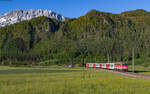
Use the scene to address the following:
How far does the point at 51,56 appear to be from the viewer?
609 ft

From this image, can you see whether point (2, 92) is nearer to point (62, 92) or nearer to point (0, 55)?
point (62, 92)

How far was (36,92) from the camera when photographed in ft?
74.2

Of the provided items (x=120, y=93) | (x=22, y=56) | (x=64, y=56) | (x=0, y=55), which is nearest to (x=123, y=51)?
(x=64, y=56)

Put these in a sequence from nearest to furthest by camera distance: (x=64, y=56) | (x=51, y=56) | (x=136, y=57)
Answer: (x=136, y=57)
(x=64, y=56)
(x=51, y=56)

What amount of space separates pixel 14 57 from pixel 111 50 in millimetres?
86296

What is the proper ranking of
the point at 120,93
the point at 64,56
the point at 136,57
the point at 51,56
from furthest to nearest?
1. the point at 51,56
2. the point at 64,56
3. the point at 136,57
4. the point at 120,93

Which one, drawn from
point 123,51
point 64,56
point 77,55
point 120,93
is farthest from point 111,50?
point 120,93

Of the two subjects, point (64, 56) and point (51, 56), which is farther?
point (51, 56)

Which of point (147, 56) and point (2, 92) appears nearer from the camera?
point (2, 92)

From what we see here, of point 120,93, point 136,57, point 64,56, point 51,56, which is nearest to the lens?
point 120,93

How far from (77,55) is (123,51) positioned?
4055 centimetres

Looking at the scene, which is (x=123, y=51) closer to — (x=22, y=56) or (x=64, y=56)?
(x=64, y=56)

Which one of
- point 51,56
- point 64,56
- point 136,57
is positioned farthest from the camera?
point 51,56

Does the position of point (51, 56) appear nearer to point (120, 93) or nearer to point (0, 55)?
point (0, 55)
